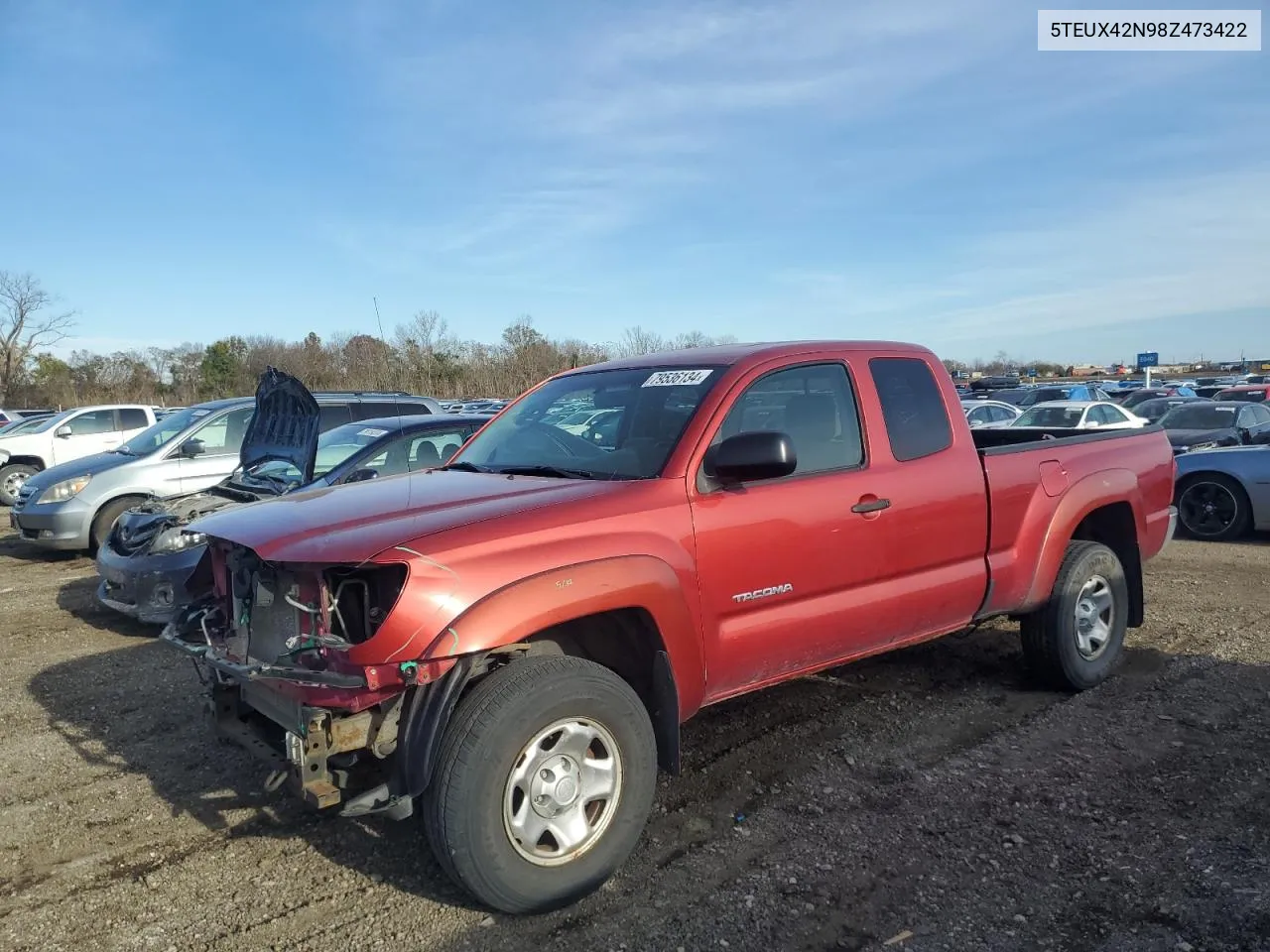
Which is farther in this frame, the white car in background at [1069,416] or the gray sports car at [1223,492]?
the white car in background at [1069,416]

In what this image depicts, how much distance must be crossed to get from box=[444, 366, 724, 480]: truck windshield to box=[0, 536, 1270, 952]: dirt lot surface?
1.50 m

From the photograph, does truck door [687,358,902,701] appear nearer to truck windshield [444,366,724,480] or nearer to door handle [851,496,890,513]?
door handle [851,496,890,513]

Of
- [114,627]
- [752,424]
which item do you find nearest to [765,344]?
[752,424]

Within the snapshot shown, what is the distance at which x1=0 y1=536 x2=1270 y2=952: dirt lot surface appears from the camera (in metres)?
2.92

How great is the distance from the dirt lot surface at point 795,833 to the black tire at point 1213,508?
17.4 ft

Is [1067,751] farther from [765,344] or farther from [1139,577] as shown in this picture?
[765,344]

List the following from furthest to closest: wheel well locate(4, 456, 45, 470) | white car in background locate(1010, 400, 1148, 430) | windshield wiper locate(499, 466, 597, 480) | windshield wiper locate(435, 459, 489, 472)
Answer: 1. white car in background locate(1010, 400, 1148, 430)
2. wheel well locate(4, 456, 45, 470)
3. windshield wiper locate(435, 459, 489, 472)
4. windshield wiper locate(499, 466, 597, 480)

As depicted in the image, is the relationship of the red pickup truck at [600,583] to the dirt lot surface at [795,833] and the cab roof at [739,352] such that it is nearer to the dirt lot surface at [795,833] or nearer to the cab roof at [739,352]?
the cab roof at [739,352]

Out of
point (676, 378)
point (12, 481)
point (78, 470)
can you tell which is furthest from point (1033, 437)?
point (12, 481)

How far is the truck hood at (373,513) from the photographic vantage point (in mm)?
2902

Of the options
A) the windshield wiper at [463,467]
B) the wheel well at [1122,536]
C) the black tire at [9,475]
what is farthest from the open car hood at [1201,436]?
the black tire at [9,475]

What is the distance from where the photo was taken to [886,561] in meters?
4.03

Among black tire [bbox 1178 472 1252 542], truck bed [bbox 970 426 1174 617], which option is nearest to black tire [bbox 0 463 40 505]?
truck bed [bbox 970 426 1174 617]

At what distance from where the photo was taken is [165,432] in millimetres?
9891
